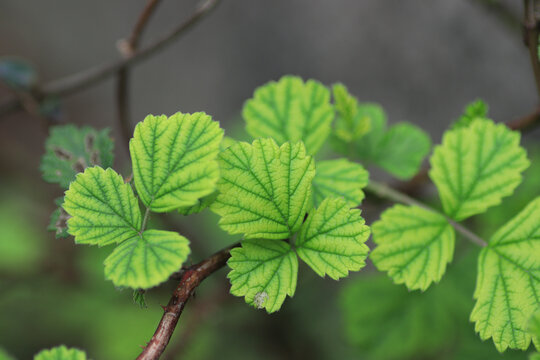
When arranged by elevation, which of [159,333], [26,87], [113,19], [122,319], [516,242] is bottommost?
[122,319]

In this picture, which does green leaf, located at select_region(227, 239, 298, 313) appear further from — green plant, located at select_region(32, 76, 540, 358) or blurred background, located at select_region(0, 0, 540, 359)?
blurred background, located at select_region(0, 0, 540, 359)

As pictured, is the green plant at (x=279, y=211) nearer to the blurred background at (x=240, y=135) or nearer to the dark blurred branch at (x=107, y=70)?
the dark blurred branch at (x=107, y=70)

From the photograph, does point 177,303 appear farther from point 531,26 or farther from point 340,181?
point 531,26

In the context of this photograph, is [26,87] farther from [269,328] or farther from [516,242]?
[269,328]

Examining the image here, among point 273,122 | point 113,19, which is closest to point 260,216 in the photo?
point 273,122

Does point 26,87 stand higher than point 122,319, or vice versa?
point 26,87

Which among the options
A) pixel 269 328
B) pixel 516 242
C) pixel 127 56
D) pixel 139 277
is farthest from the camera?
pixel 269 328

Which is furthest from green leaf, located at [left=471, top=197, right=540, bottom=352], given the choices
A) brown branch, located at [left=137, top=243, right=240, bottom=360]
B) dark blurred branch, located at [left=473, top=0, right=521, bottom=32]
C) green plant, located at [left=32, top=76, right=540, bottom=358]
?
dark blurred branch, located at [left=473, top=0, right=521, bottom=32]
